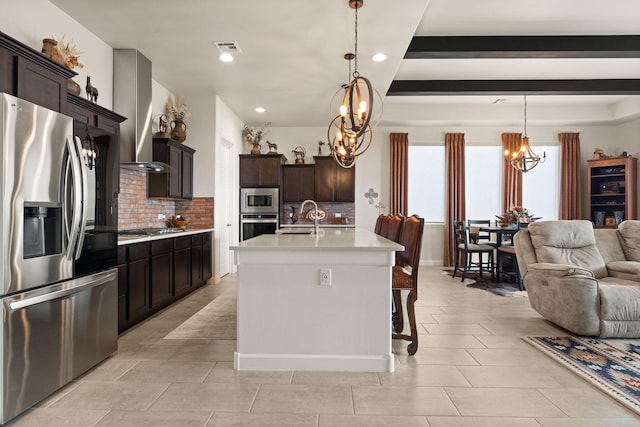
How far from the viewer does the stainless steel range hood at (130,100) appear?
173 inches

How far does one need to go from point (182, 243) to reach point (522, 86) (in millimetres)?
5732

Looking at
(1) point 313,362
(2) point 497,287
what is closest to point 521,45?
(2) point 497,287

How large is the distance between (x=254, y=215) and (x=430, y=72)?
4.11 metres

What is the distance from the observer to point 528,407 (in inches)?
85.8

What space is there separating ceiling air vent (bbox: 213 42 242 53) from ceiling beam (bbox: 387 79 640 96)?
2844 mm

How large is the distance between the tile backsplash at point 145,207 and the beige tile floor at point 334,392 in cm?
182

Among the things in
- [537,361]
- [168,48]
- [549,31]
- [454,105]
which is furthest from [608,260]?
[168,48]

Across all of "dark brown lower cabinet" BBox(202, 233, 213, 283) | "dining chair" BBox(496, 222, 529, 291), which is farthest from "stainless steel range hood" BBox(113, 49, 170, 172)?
"dining chair" BBox(496, 222, 529, 291)

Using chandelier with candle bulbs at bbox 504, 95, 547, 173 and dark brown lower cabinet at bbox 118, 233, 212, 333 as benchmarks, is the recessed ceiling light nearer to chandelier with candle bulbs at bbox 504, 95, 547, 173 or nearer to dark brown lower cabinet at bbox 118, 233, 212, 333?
dark brown lower cabinet at bbox 118, 233, 212, 333

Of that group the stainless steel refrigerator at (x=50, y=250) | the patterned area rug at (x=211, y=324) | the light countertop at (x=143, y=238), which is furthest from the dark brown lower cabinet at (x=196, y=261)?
the stainless steel refrigerator at (x=50, y=250)

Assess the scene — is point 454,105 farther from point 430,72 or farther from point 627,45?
point 627,45

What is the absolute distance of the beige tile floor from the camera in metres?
2.05

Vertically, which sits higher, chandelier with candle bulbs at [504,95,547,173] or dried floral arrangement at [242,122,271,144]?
dried floral arrangement at [242,122,271,144]

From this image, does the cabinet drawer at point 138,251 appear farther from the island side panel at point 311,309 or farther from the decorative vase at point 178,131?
the decorative vase at point 178,131
